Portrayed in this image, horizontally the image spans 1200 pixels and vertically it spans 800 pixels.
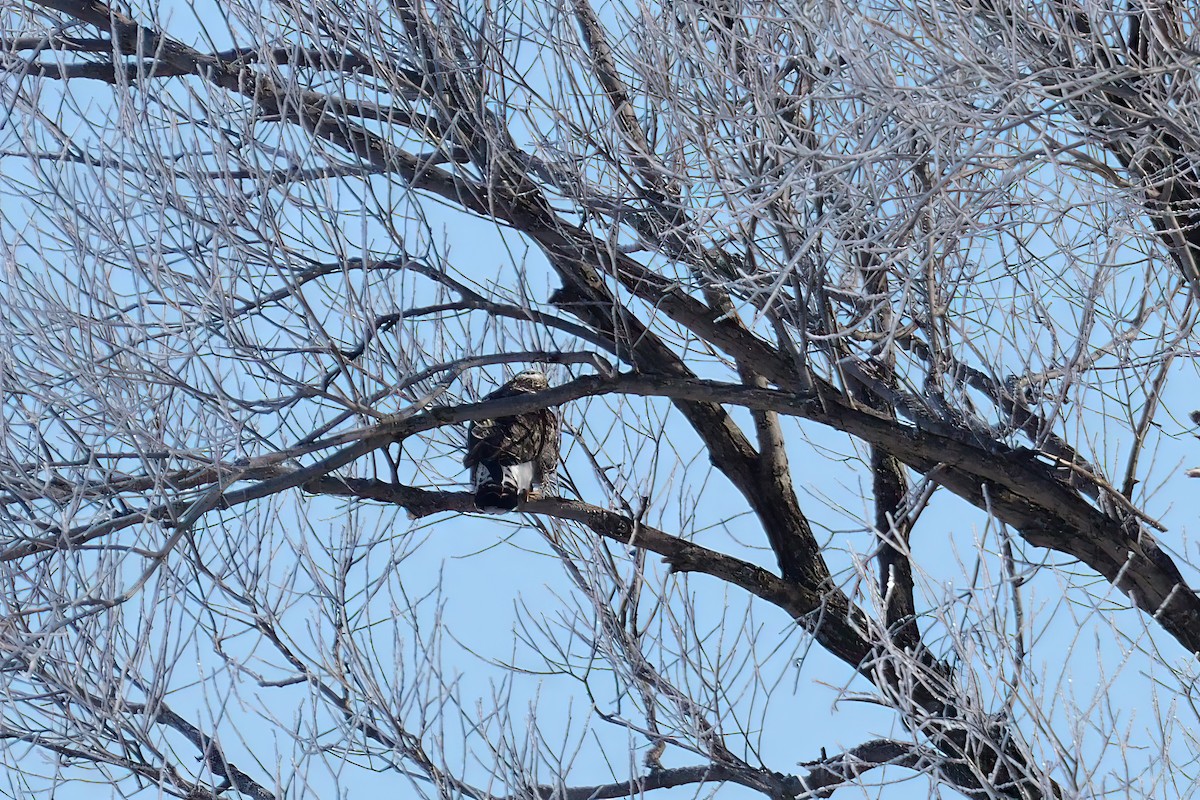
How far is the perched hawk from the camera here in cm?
579

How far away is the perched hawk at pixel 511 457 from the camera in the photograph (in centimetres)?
579

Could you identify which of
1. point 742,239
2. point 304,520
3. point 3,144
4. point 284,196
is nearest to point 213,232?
point 284,196

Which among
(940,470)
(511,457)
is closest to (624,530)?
(511,457)

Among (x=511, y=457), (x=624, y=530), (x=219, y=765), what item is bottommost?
(x=219, y=765)

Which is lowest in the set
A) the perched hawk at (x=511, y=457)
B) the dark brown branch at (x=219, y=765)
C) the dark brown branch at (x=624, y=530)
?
the dark brown branch at (x=219, y=765)

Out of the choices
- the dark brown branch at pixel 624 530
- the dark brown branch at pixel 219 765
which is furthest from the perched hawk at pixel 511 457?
the dark brown branch at pixel 219 765

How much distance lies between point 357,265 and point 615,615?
2.43 metres

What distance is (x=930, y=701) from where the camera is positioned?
632cm

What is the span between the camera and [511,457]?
611cm

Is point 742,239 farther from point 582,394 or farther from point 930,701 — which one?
point 930,701

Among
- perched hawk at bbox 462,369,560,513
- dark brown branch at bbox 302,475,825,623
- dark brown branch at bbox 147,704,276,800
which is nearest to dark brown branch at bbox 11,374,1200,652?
dark brown branch at bbox 302,475,825,623

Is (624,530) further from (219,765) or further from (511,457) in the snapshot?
(219,765)

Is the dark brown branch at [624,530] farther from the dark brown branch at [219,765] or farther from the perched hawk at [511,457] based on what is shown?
the dark brown branch at [219,765]

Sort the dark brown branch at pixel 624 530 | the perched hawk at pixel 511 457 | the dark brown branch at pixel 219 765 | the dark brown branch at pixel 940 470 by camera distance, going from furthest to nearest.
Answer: the dark brown branch at pixel 219 765
the perched hawk at pixel 511 457
the dark brown branch at pixel 624 530
the dark brown branch at pixel 940 470
